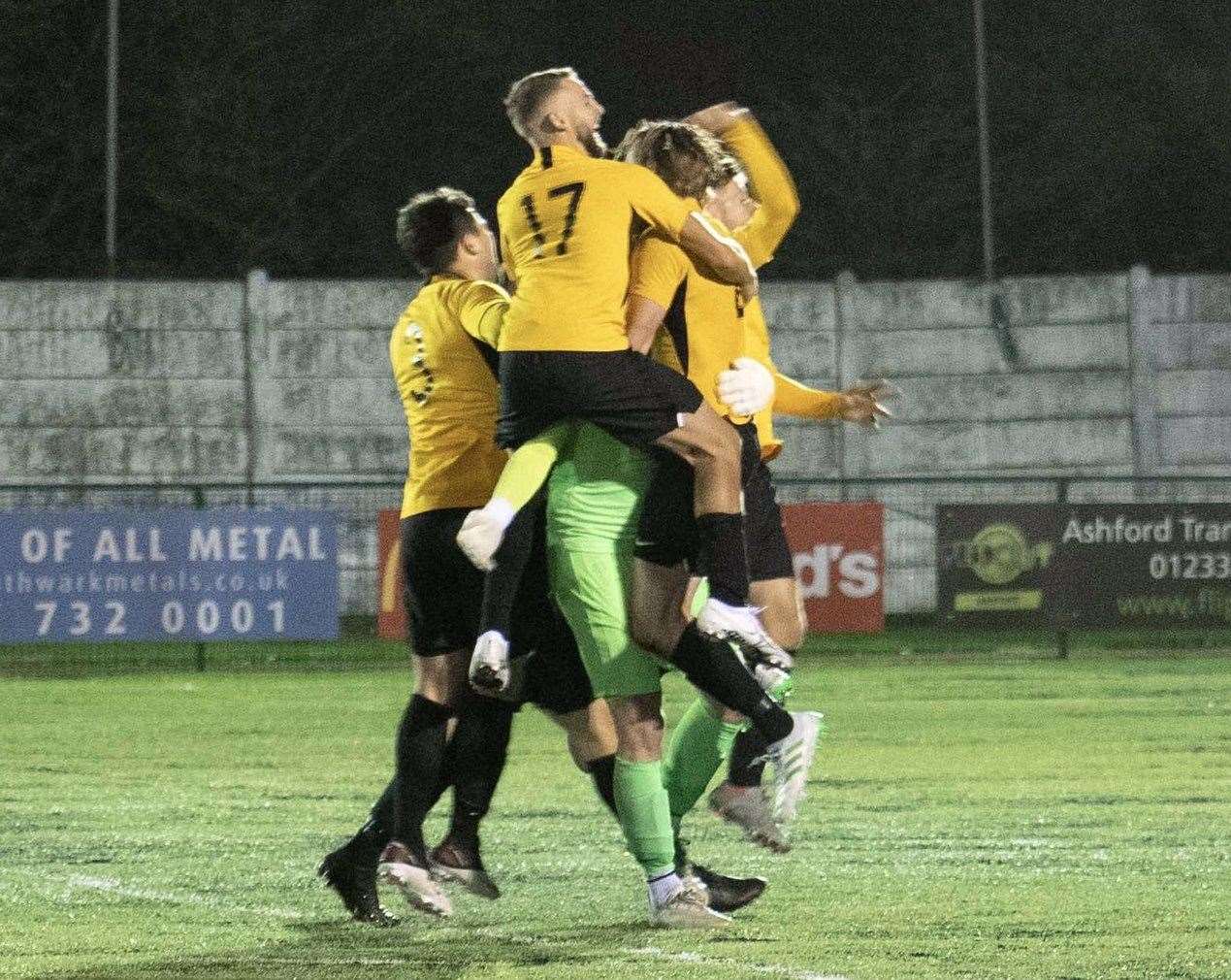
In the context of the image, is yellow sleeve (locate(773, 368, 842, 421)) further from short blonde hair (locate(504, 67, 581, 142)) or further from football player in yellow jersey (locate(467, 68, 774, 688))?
short blonde hair (locate(504, 67, 581, 142))

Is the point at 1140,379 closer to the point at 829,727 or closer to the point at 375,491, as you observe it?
the point at 375,491

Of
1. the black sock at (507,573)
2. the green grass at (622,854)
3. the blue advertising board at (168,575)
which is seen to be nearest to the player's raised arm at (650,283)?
the black sock at (507,573)

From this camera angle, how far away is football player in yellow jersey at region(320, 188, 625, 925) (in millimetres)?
6758

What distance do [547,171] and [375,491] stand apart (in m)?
16.0

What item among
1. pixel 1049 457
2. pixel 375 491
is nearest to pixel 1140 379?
pixel 1049 457

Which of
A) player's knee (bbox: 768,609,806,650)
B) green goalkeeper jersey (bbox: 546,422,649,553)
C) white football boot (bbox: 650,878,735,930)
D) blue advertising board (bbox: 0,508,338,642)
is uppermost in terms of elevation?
green goalkeeper jersey (bbox: 546,422,649,553)

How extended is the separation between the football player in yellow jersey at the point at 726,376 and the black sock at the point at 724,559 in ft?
0.23

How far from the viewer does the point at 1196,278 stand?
2427 cm

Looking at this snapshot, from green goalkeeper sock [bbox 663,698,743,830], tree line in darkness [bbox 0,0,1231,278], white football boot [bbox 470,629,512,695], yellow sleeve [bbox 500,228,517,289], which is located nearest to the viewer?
white football boot [bbox 470,629,512,695]

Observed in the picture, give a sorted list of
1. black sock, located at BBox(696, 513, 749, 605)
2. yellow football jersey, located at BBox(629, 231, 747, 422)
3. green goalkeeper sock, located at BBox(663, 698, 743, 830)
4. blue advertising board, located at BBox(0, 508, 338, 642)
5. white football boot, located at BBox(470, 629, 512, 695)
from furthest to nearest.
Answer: blue advertising board, located at BBox(0, 508, 338, 642), green goalkeeper sock, located at BBox(663, 698, 743, 830), yellow football jersey, located at BBox(629, 231, 747, 422), black sock, located at BBox(696, 513, 749, 605), white football boot, located at BBox(470, 629, 512, 695)

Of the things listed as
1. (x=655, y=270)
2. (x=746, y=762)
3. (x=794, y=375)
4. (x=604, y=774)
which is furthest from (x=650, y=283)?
(x=794, y=375)

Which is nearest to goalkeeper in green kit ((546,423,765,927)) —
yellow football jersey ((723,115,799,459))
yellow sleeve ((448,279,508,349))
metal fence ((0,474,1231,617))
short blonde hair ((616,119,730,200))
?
yellow sleeve ((448,279,508,349))

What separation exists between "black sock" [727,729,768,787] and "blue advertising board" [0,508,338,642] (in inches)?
453

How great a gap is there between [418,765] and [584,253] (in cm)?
149
